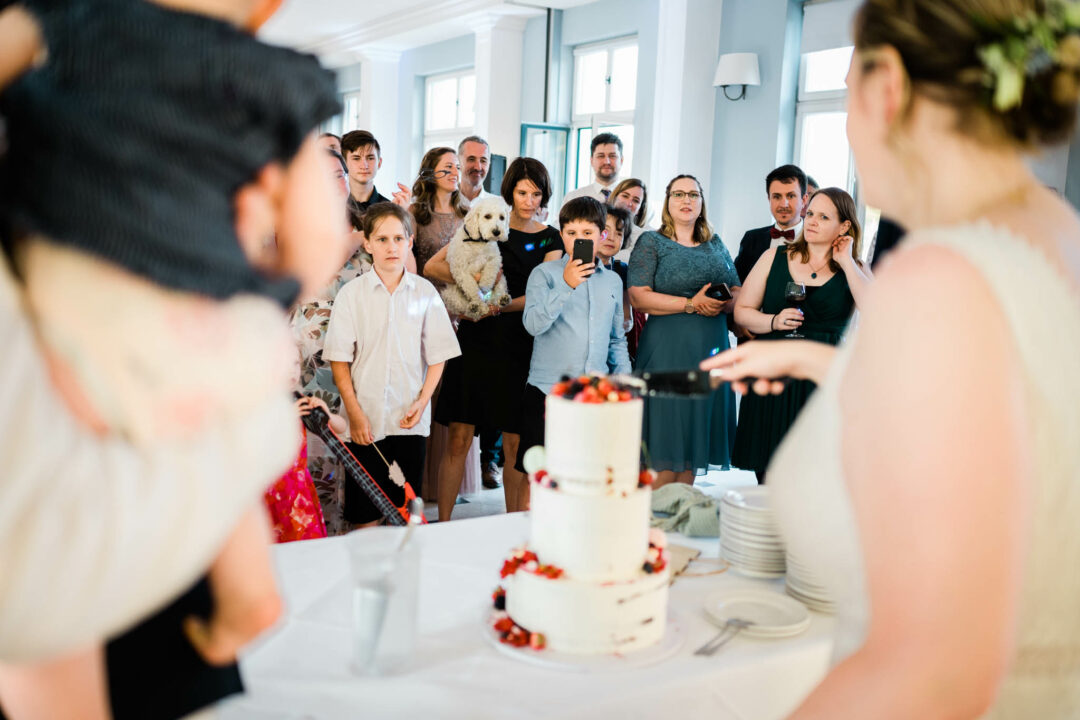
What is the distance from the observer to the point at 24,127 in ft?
1.41

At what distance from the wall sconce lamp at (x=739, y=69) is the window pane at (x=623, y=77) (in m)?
1.73

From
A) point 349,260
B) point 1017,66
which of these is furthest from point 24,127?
point 349,260

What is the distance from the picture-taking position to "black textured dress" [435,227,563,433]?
379 cm

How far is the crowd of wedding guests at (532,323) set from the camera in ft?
10.5

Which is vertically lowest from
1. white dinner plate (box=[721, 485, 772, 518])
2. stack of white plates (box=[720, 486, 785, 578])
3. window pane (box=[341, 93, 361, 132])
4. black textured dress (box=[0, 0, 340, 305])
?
stack of white plates (box=[720, 486, 785, 578])

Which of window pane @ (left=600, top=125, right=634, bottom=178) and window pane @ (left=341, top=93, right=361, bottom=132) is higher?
window pane @ (left=341, top=93, right=361, bottom=132)

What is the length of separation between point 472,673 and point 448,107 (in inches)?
443

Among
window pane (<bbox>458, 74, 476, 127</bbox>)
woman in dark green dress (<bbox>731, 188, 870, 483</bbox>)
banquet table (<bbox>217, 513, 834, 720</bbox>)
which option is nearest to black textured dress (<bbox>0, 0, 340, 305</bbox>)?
banquet table (<bbox>217, 513, 834, 720</bbox>)

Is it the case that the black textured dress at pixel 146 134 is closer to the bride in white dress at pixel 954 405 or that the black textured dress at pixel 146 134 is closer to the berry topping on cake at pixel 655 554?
the bride in white dress at pixel 954 405

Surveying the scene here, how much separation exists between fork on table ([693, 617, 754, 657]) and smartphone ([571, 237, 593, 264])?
2.21 metres

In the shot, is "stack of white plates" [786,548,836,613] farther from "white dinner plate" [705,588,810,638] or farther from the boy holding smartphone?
the boy holding smartphone

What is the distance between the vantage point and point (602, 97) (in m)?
8.78

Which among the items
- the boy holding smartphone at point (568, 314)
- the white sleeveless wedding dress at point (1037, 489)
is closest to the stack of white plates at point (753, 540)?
the white sleeveless wedding dress at point (1037, 489)

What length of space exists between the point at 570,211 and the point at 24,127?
325cm
